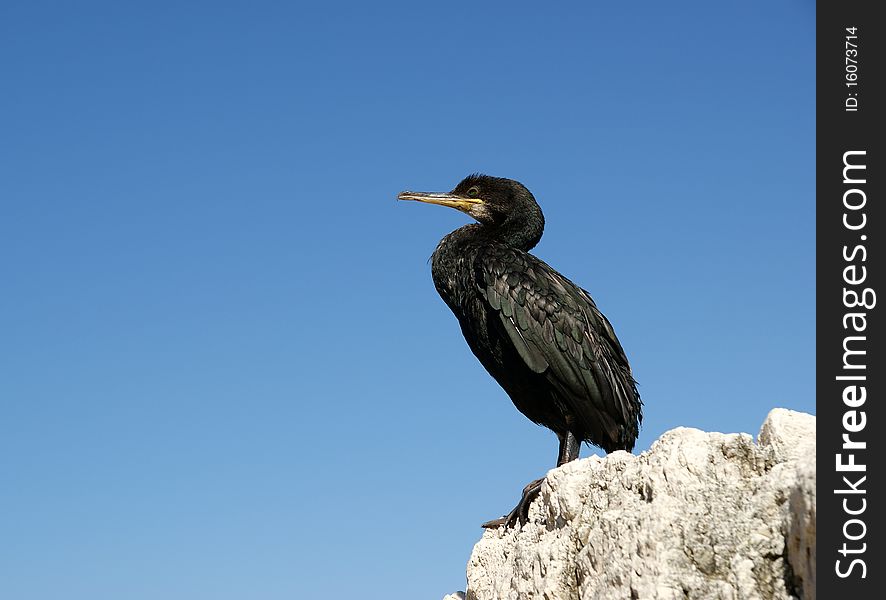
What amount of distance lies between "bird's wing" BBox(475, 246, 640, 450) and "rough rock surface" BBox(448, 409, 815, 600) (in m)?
2.10

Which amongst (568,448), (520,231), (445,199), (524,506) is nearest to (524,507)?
(524,506)

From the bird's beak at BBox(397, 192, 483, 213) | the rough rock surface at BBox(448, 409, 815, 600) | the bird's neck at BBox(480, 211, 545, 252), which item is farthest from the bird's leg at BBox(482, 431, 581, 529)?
the bird's beak at BBox(397, 192, 483, 213)

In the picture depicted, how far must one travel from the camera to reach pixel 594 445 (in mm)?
8469

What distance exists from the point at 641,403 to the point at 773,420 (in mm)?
3637

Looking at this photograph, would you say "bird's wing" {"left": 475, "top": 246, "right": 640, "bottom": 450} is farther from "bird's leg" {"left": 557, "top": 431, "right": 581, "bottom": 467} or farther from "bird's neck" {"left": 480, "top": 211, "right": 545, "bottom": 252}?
"bird's neck" {"left": 480, "top": 211, "right": 545, "bottom": 252}

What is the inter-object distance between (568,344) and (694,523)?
338 centimetres

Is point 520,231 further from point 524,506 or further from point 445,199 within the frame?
point 524,506

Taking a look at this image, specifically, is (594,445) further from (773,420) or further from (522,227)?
(773,420)

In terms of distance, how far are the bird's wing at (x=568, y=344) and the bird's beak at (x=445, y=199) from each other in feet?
4.06

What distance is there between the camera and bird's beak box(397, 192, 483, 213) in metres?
9.80

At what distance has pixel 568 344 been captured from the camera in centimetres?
829
